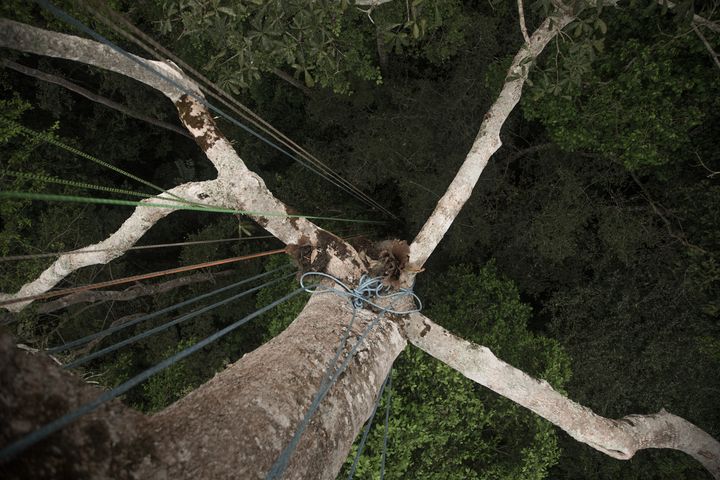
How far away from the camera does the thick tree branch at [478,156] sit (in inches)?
157

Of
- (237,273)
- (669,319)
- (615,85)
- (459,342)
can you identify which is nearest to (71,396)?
(459,342)

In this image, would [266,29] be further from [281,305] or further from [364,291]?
[281,305]

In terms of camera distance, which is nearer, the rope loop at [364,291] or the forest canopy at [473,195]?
the rope loop at [364,291]

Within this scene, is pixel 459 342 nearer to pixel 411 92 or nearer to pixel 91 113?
pixel 411 92

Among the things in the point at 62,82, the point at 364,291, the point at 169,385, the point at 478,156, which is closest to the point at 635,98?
the point at 478,156

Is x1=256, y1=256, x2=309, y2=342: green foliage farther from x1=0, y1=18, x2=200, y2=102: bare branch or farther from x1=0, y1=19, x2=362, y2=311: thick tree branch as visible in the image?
x1=0, y1=18, x2=200, y2=102: bare branch

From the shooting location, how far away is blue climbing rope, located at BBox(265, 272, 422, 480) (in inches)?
67.2

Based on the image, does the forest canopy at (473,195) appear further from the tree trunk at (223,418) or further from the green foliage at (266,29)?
the tree trunk at (223,418)

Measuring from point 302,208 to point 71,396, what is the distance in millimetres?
7163

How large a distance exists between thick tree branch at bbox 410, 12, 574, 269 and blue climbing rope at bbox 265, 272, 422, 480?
0.48 metres

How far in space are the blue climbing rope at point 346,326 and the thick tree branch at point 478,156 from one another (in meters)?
0.48

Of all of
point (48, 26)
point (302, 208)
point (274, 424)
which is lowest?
point (302, 208)

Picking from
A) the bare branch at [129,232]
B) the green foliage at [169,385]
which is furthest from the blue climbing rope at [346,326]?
the green foliage at [169,385]

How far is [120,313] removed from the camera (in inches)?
362
